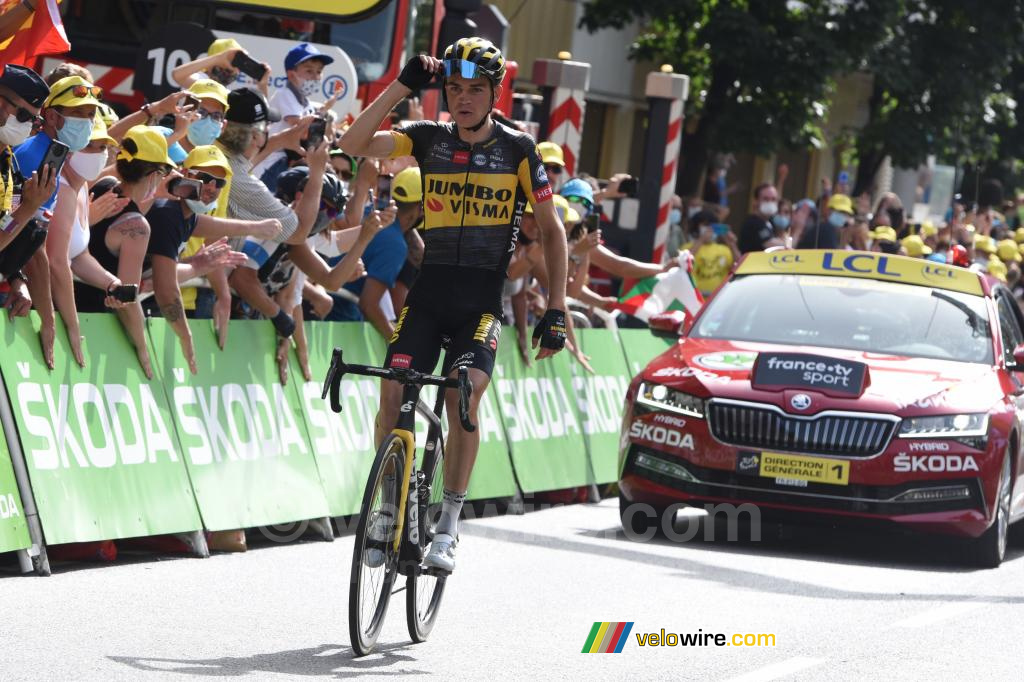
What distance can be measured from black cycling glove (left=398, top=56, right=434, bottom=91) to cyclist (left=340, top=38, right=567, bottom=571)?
0.25 metres

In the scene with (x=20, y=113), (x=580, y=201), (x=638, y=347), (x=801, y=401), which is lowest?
(x=638, y=347)

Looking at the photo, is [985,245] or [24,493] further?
[985,245]

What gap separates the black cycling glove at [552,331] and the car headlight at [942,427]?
377 centimetres

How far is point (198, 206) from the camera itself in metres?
10.2

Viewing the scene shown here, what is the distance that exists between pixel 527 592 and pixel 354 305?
141 inches

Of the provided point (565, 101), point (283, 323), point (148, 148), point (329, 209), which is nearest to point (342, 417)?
point (283, 323)

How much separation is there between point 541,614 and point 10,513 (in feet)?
7.86

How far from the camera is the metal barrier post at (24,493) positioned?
873 cm

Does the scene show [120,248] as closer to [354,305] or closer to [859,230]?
[354,305]

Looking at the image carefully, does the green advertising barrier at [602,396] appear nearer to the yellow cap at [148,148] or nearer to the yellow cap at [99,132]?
the yellow cap at [148,148]

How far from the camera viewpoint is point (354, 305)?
1257cm

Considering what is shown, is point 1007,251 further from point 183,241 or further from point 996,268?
point 183,241

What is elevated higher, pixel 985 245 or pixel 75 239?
pixel 75 239

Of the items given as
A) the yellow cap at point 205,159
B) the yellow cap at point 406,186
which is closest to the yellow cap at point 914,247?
the yellow cap at point 406,186
